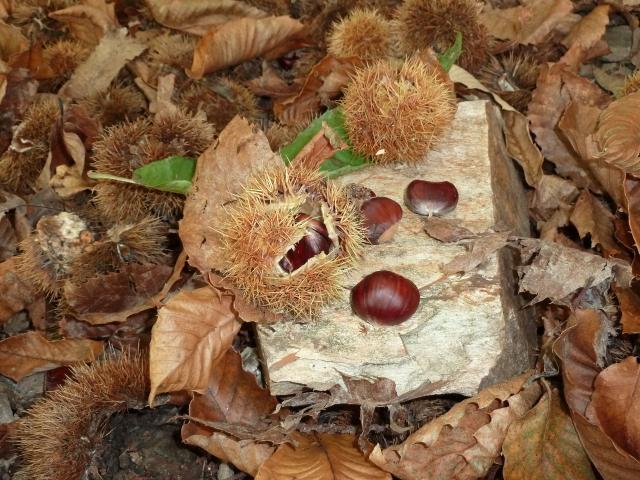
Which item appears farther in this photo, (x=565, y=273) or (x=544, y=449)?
(x=565, y=273)

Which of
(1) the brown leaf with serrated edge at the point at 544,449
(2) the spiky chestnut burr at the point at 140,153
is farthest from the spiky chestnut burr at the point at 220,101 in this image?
(1) the brown leaf with serrated edge at the point at 544,449

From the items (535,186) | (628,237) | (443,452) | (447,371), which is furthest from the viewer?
(535,186)

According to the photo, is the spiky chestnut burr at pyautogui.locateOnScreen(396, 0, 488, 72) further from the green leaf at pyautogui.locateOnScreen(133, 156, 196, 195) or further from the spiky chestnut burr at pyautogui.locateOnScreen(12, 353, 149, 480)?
the spiky chestnut burr at pyautogui.locateOnScreen(12, 353, 149, 480)

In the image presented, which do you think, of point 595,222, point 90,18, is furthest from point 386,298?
point 90,18

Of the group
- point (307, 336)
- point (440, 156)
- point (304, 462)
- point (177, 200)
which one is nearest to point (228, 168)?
point (177, 200)

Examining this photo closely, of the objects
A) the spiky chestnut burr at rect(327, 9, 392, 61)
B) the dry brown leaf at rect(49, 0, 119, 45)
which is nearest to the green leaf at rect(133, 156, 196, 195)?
the spiky chestnut burr at rect(327, 9, 392, 61)

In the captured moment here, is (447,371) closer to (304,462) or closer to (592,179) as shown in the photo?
(304,462)

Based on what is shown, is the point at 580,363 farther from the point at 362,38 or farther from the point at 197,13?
the point at 197,13
